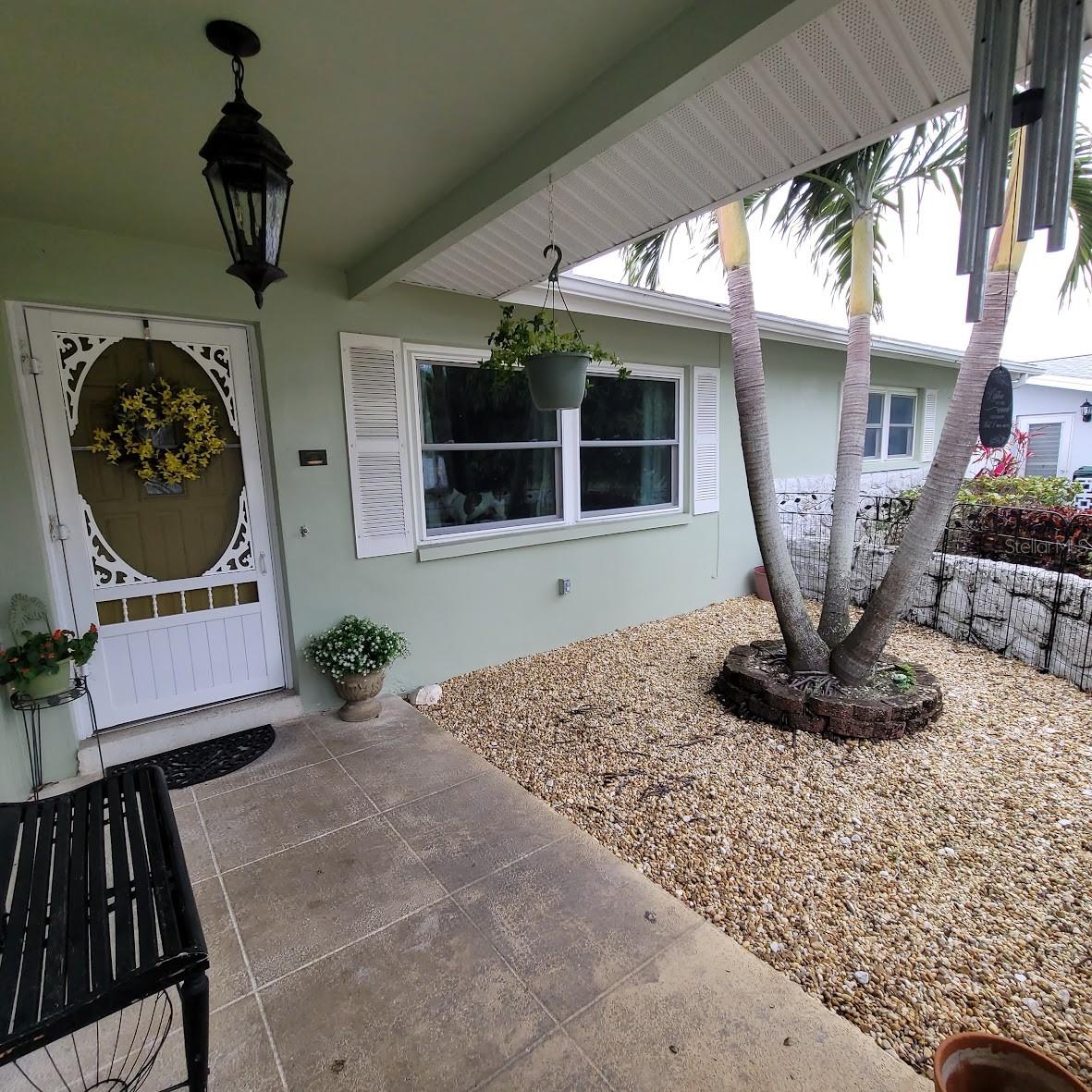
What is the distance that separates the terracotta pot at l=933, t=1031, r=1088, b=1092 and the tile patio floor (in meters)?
0.30

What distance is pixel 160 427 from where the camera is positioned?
299cm

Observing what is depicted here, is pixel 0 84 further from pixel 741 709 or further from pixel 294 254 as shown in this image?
pixel 741 709

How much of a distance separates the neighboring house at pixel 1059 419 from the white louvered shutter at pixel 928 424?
488 centimetres

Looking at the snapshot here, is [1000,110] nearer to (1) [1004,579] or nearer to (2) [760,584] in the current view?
(1) [1004,579]

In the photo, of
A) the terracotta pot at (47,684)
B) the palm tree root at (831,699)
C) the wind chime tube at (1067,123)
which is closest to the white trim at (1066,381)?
the palm tree root at (831,699)

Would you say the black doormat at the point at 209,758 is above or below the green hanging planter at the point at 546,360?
below

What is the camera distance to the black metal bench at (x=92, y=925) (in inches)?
42.6

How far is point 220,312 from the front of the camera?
3.07 meters

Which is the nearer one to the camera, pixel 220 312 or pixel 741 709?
pixel 220 312

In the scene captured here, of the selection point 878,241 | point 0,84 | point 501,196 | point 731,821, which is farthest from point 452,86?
point 878,241

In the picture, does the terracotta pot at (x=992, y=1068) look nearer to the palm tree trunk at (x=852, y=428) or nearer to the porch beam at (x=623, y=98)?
the porch beam at (x=623, y=98)

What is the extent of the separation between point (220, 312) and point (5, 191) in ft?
2.93

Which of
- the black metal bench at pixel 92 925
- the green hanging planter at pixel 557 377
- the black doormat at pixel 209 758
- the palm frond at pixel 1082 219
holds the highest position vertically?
the palm frond at pixel 1082 219

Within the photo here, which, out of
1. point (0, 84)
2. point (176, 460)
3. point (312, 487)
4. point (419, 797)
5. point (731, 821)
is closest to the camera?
point (0, 84)
